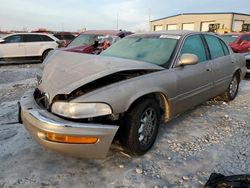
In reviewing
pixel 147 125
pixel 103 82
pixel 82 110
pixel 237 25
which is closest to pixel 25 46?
pixel 103 82

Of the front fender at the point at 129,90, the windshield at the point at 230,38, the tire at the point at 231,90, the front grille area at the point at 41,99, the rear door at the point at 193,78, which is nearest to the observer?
the front fender at the point at 129,90

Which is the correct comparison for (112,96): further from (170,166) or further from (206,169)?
(206,169)

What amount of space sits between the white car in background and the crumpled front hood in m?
9.84

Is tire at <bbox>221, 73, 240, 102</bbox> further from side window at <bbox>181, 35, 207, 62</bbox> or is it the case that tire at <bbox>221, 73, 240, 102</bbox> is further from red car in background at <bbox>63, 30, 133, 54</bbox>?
red car in background at <bbox>63, 30, 133, 54</bbox>

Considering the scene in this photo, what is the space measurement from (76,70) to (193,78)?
1863 mm

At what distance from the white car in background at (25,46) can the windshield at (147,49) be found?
9411 mm

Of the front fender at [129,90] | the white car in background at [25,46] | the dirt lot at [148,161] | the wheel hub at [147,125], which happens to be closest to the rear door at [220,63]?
the dirt lot at [148,161]

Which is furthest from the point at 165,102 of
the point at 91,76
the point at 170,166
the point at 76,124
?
the point at 76,124

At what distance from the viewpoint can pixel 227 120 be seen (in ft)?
16.0

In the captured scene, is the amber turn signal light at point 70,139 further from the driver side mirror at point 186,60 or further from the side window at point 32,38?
the side window at point 32,38

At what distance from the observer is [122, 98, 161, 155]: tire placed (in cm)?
311

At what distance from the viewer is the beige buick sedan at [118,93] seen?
9.08 ft

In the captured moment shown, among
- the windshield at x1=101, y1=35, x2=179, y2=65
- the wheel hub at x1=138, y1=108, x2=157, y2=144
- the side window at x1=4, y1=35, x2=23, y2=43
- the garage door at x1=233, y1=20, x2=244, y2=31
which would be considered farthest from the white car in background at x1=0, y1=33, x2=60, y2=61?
the garage door at x1=233, y1=20, x2=244, y2=31

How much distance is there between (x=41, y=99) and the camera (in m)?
3.36
